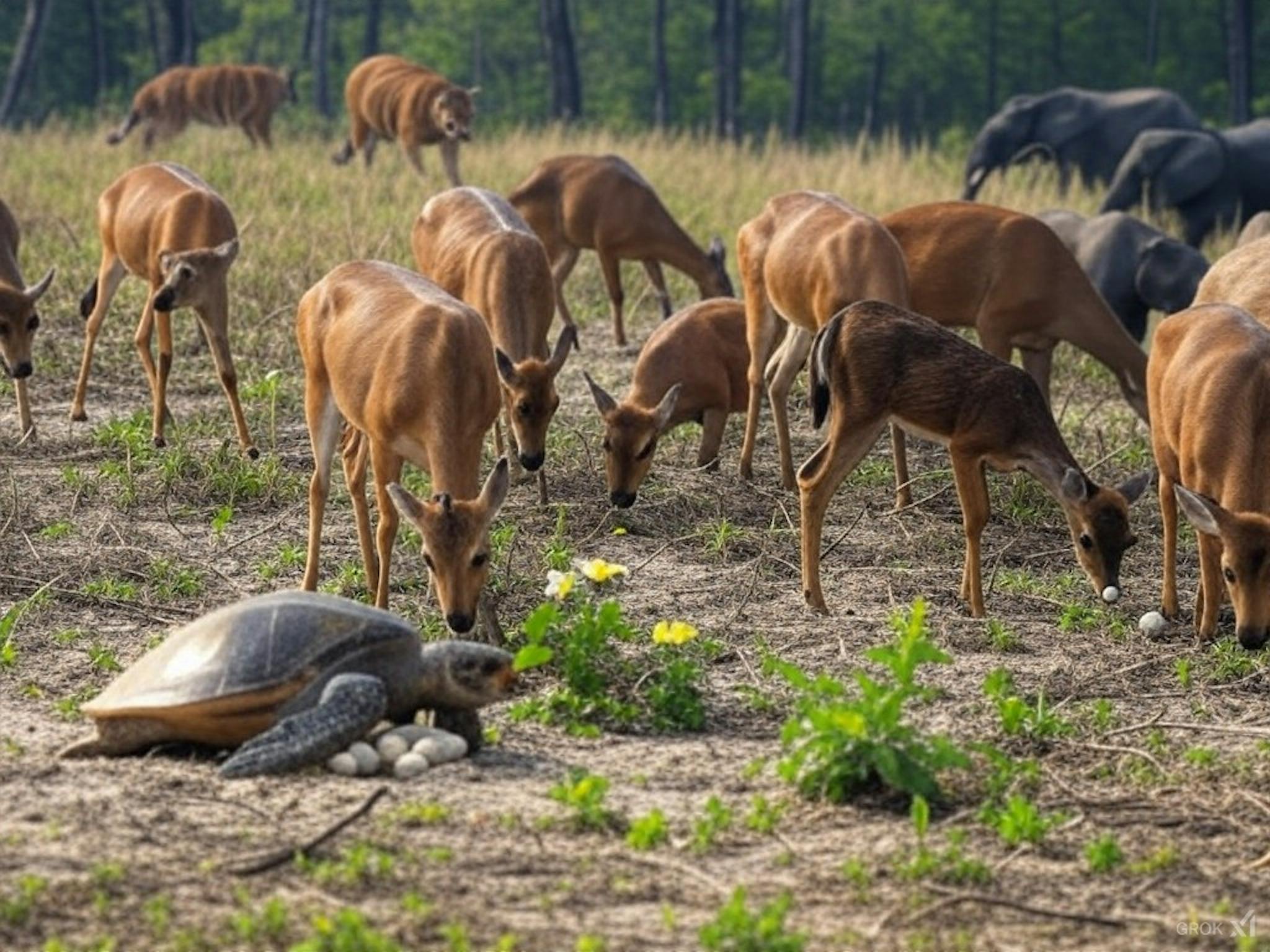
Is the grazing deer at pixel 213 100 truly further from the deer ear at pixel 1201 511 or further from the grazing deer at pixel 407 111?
the deer ear at pixel 1201 511

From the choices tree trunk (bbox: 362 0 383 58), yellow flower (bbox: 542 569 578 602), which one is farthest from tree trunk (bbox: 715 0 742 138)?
yellow flower (bbox: 542 569 578 602)

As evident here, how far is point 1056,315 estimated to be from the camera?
13000 millimetres

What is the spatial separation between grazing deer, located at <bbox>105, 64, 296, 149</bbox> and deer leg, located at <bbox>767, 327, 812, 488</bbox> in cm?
2013

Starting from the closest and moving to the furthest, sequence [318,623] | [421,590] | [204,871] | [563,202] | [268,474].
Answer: [204,871]
[318,623]
[421,590]
[268,474]
[563,202]

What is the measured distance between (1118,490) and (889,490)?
229 centimetres

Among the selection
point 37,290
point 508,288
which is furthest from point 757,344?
point 37,290

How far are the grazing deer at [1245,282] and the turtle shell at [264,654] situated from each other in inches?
214

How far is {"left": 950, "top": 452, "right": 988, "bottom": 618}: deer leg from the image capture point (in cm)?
992

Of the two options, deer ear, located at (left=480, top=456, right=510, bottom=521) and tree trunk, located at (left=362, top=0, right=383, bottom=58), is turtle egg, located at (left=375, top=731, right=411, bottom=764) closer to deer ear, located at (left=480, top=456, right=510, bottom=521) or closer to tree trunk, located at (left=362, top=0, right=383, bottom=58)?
deer ear, located at (left=480, top=456, right=510, bottom=521)

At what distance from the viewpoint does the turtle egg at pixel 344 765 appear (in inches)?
283

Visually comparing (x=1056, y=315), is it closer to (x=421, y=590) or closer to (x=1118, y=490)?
(x=1118, y=490)

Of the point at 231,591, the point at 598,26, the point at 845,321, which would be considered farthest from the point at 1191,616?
the point at 598,26

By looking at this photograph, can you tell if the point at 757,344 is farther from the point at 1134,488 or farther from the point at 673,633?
the point at 673,633

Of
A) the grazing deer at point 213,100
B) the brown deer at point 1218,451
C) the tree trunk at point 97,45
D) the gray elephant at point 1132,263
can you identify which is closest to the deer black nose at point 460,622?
the brown deer at point 1218,451
